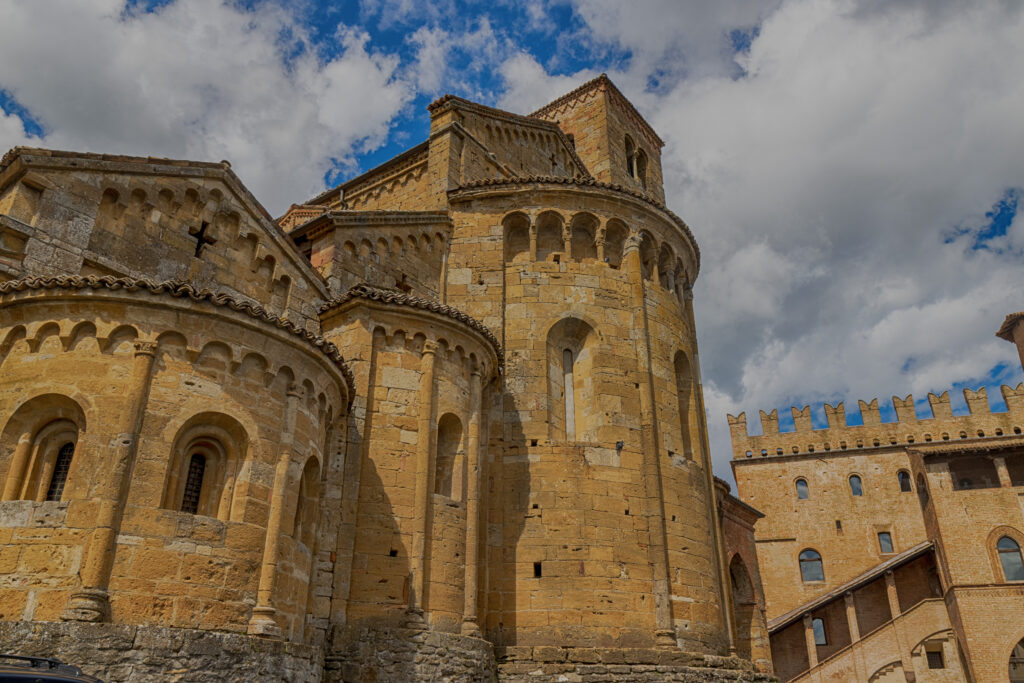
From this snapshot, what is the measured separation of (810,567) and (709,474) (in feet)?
82.7

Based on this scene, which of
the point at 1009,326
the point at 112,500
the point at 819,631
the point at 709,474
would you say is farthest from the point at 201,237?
the point at 1009,326

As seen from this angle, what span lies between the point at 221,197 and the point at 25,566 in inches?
254


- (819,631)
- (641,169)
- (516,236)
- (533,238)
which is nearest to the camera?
(533,238)

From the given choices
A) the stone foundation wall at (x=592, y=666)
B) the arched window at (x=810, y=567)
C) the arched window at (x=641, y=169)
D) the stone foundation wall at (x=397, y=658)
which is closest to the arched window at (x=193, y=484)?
the stone foundation wall at (x=397, y=658)

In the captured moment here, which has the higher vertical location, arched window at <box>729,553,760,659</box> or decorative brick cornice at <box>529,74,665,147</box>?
decorative brick cornice at <box>529,74,665,147</box>

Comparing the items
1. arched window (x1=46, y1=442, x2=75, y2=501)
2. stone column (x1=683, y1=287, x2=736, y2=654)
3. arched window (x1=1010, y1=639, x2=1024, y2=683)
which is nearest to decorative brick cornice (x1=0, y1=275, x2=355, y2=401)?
arched window (x1=46, y1=442, x2=75, y2=501)

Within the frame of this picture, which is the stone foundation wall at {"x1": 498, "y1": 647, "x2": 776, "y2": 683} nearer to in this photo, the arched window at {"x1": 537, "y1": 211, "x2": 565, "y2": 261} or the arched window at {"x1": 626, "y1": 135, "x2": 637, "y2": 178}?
the arched window at {"x1": 537, "y1": 211, "x2": 565, "y2": 261}

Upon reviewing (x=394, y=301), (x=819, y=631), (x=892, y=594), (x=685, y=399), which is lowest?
(x=819, y=631)

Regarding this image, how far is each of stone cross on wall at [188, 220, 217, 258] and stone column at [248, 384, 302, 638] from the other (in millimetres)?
3574

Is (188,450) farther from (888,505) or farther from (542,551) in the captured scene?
(888,505)

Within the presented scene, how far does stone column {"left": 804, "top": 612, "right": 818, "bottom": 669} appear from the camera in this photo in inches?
1119

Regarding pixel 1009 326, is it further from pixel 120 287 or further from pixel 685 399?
pixel 120 287

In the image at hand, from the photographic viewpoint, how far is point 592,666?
40.9ft

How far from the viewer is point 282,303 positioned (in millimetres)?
12984
